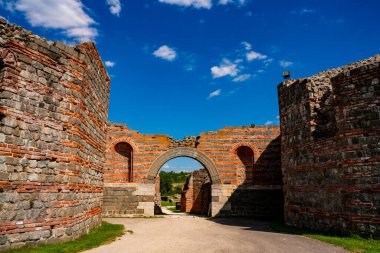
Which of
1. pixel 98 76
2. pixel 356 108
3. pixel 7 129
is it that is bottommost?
pixel 7 129

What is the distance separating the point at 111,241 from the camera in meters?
7.41

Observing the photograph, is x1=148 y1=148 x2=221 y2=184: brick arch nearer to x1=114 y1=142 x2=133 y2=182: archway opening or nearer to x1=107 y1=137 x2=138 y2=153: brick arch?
x1=114 y1=142 x2=133 y2=182: archway opening

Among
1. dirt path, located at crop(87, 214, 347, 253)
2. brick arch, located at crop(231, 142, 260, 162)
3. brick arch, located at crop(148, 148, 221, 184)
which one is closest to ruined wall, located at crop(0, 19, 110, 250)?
dirt path, located at crop(87, 214, 347, 253)

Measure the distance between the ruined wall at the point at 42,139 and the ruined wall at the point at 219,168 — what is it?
23.7ft

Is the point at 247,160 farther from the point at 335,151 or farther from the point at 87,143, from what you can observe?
the point at 87,143

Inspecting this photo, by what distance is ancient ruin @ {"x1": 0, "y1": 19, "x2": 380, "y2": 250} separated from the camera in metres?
6.09

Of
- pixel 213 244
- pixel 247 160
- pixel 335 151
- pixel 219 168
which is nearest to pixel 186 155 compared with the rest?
pixel 219 168

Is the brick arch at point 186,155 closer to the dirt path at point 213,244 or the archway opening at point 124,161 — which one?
the archway opening at point 124,161

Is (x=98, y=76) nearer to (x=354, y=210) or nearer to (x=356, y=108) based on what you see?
(x=356, y=108)

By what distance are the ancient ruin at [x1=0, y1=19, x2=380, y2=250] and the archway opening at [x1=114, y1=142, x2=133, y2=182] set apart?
5.48 meters

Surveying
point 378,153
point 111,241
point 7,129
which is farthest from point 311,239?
point 7,129

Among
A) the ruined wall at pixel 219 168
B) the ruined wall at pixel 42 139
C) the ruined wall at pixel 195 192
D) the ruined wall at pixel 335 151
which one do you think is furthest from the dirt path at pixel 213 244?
the ruined wall at pixel 195 192

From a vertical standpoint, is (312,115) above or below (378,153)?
above

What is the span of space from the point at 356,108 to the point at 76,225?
8.20m
